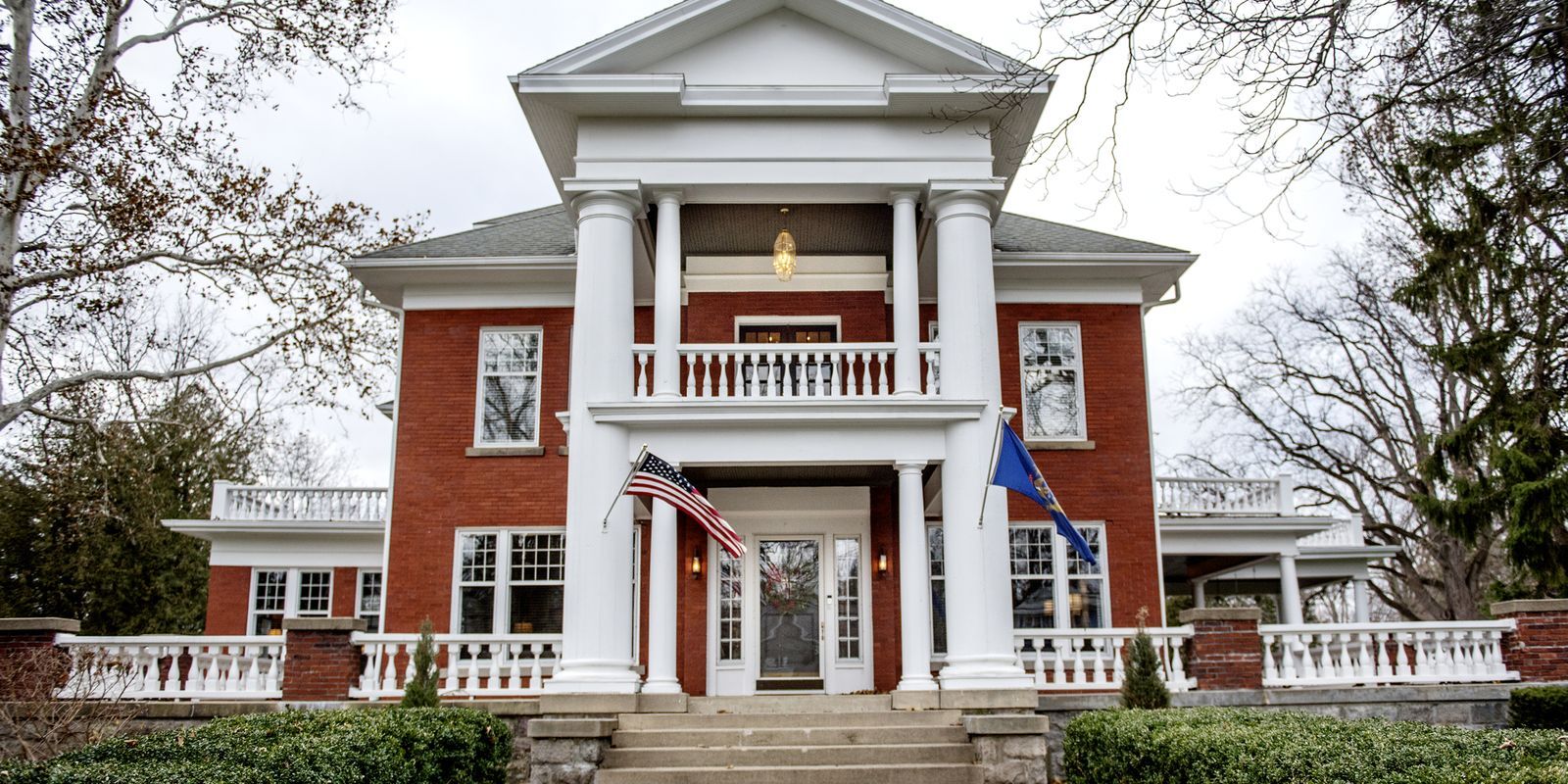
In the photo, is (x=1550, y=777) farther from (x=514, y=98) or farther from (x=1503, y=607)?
(x=514, y=98)

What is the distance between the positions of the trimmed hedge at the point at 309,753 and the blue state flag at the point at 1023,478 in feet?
19.6

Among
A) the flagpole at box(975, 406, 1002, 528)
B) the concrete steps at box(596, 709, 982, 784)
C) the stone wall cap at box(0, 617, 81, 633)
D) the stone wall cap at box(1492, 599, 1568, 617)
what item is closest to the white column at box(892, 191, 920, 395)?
the flagpole at box(975, 406, 1002, 528)

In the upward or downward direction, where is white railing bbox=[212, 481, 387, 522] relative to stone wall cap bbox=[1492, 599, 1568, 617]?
upward

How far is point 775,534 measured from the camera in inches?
658

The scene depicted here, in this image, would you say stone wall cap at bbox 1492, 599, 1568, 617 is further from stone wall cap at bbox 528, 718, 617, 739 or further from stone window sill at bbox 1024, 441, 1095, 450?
stone wall cap at bbox 528, 718, 617, 739

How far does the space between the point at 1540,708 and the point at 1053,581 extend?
20.8ft

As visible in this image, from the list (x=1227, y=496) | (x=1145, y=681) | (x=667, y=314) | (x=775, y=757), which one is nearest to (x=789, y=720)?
(x=775, y=757)

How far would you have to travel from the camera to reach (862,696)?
519 inches

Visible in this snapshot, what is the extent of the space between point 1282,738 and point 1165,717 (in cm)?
207

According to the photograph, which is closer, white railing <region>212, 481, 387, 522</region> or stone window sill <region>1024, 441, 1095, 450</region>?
stone window sill <region>1024, 441, 1095, 450</region>

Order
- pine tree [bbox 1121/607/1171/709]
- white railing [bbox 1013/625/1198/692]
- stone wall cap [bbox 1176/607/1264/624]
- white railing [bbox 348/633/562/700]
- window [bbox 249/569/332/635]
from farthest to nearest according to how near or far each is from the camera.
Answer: window [bbox 249/569/332/635]
white railing [bbox 348/633/562/700]
white railing [bbox 1013/625/1198/692]
stone wall cap [bbox 1176/607/1264/624]
pine tree [bbox 1121/607/1171/709]

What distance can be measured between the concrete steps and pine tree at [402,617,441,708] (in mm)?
2110

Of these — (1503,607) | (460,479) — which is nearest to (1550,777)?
(1503,607)

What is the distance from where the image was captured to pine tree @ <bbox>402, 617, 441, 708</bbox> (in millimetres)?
12250
